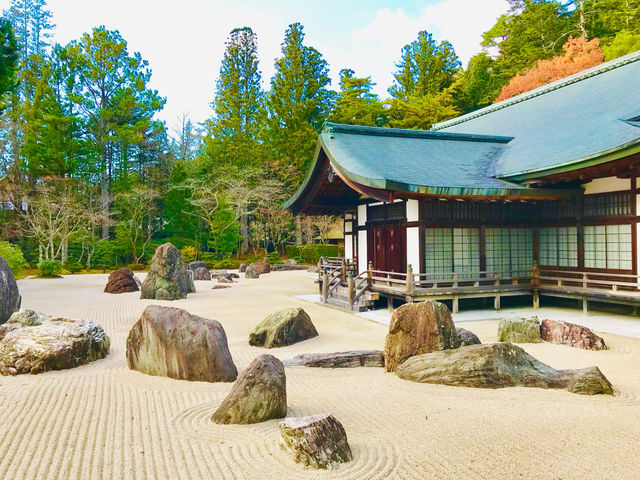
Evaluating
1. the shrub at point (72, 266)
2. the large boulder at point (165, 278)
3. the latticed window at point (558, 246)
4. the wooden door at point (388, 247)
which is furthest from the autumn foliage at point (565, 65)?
the shrub at point (72, 266)

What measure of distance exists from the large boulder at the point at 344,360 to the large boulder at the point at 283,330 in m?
1.59

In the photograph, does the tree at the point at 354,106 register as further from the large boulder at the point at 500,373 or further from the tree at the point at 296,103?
the large boulder at the point at 500,373

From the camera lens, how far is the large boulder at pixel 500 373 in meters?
5.18

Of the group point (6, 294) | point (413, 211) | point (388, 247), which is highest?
point (413, 211)

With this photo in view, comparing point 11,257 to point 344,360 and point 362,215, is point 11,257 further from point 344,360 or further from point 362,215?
point 344,360

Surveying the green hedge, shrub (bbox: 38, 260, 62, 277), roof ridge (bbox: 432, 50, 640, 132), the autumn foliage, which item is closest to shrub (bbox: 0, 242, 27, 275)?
shrub (bbox: 38, 260, 62, 277)

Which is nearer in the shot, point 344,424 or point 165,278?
point 344,424

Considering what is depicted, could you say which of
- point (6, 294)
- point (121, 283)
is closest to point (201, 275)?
point (121, 283)

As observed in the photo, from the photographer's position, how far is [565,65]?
25969mm

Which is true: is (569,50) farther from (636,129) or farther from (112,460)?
(112,460)

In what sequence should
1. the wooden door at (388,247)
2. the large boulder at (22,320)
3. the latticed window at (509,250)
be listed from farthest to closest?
1. the wooden door at (388,247)
2. the latticed window at (509,250)
3. the large boulder at (22,320)

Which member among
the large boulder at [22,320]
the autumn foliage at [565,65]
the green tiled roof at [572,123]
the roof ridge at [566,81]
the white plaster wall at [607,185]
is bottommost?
the large boulder at [22,320]

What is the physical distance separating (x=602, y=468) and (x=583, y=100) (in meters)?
14.2

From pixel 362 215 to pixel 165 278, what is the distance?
6.92 meters
